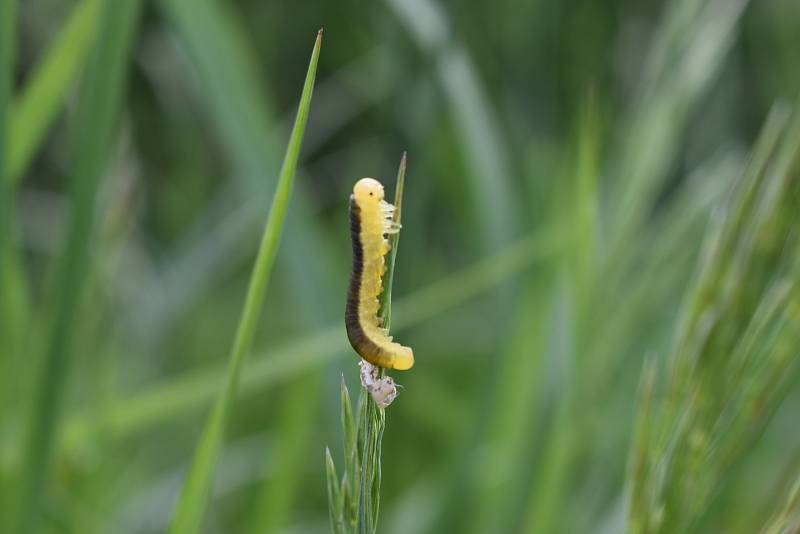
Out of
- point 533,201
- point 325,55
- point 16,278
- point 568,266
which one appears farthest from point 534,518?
point 325,55

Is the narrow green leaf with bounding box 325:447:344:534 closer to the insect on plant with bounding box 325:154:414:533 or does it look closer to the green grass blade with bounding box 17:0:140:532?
the insect on plant with bounding box 325:154:414:533

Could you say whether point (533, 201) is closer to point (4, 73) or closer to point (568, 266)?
point (568, 266)

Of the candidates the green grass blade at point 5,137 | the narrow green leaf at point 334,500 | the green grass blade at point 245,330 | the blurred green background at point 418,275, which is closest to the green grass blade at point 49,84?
the blurred green background at point 418,275

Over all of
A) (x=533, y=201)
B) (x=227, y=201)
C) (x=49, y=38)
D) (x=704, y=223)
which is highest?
(x=49, y=38)

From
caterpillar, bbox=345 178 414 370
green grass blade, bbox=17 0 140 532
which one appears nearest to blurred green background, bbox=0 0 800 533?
green grass blade, bbox=17 0 140 532

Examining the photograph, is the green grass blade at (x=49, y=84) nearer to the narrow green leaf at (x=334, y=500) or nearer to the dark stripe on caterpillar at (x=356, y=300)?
the dark stripe on caterpillar at (x=356, y=300)

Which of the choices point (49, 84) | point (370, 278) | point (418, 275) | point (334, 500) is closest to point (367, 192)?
point (370, 278)

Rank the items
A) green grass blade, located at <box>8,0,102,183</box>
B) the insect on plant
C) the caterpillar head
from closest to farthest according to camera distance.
Result: the insect on plant, the caterpillar head, green grass blade, located at <box>8,0,102,183</box>
